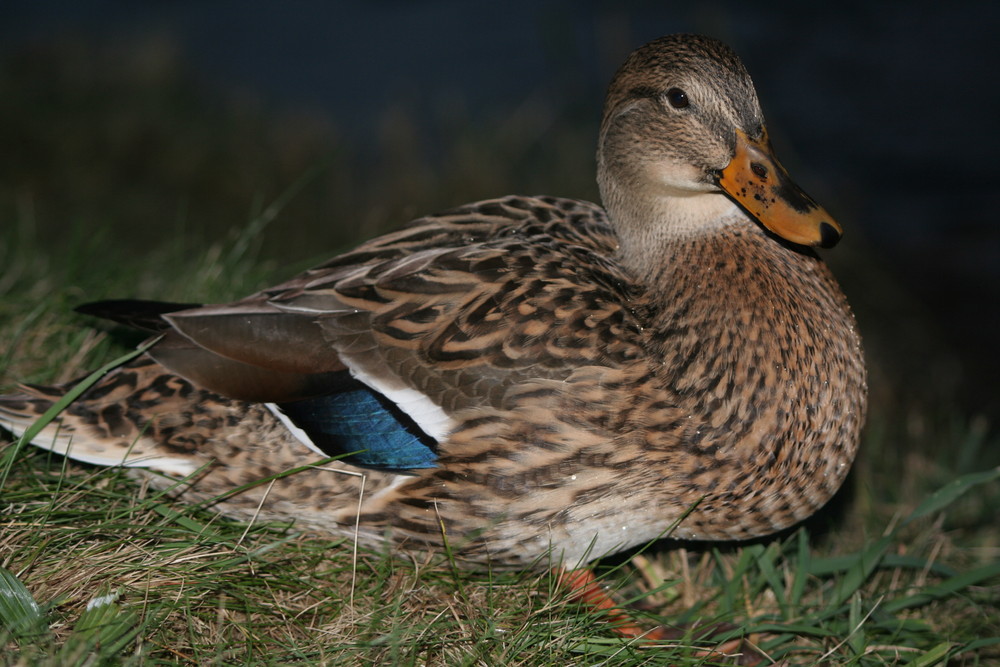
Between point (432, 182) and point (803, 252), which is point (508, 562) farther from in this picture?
point (432, 182)

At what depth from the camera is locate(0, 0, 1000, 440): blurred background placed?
6742 mm

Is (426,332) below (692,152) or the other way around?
below

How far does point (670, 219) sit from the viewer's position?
10.0 feet

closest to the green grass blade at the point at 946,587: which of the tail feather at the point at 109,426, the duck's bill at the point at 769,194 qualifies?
the duck's bill at the point at 769,194

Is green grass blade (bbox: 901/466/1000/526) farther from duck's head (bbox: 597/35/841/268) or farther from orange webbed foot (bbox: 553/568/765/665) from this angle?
duck's head (bbox: 597/35/841/268)

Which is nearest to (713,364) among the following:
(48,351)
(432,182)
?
(48,351)

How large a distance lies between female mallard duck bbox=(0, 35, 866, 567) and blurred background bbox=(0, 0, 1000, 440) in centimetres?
280

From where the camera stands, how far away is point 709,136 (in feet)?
9.27

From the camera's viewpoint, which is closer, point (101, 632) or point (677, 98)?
point (101, 632)

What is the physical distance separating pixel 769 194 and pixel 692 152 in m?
0.25

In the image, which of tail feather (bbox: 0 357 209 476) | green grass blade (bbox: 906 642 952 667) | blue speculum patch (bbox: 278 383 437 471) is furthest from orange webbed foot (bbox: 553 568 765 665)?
tail feather (bbox: 0 357 209 476)

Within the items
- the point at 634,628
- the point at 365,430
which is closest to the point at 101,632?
the point at 365,430

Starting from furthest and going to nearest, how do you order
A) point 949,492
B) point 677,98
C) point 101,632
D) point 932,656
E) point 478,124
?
Answer: point 478,124
point 949,492
point 677,98
point 932,656
point 101,632

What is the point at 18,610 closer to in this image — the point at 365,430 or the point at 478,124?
the point at 365,430
